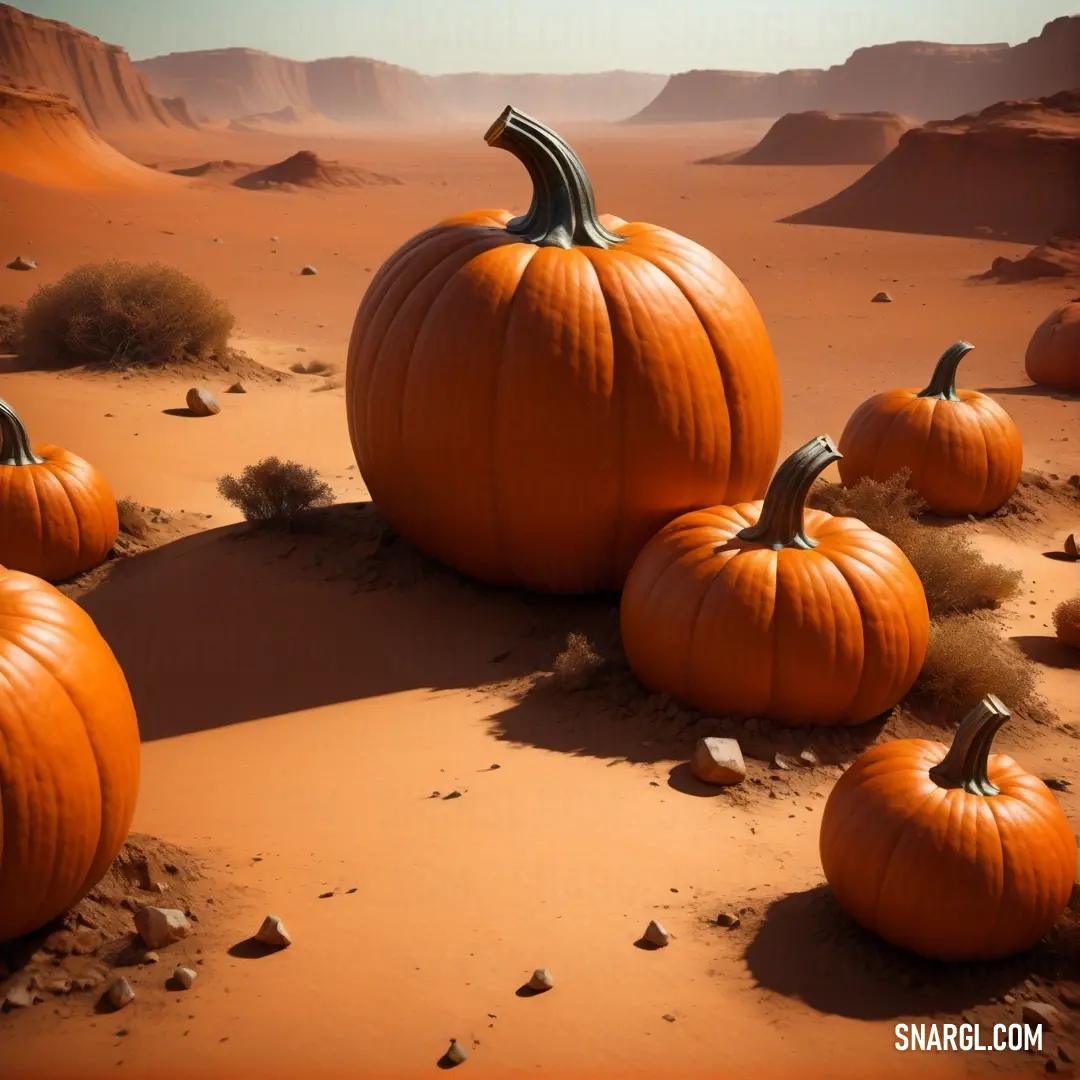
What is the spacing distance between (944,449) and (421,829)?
15.5 ft

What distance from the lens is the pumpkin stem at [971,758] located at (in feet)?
11.6

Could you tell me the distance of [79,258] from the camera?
67.0ft

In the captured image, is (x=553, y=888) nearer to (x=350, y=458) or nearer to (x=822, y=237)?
(x=350, y=458)

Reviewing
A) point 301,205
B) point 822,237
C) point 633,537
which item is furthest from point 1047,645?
point 301,205

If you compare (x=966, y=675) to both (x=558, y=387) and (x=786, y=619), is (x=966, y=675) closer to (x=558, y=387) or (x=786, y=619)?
(x=786, y=619)

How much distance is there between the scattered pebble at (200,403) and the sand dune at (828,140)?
41.0m

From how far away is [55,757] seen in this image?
3.23m

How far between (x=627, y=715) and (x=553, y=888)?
1323mm

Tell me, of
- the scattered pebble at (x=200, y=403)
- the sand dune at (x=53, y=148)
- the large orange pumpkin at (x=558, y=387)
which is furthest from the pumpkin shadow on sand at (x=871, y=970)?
the sand dune at (x=53, y=148)

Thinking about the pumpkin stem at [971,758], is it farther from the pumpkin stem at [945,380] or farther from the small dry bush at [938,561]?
the pumpkin stem at [945,380]

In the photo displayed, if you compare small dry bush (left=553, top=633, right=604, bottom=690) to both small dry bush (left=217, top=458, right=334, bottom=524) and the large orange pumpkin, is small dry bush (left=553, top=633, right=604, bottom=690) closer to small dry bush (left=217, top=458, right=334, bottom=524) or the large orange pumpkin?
the large orange pumpkin

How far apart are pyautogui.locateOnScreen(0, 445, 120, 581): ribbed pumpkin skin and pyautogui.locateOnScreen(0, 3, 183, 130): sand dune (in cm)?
6237

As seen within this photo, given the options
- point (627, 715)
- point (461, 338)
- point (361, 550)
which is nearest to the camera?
point (627, 715)

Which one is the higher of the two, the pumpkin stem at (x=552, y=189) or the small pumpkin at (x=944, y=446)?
the pumpkin stem at (x=552, y=189)
